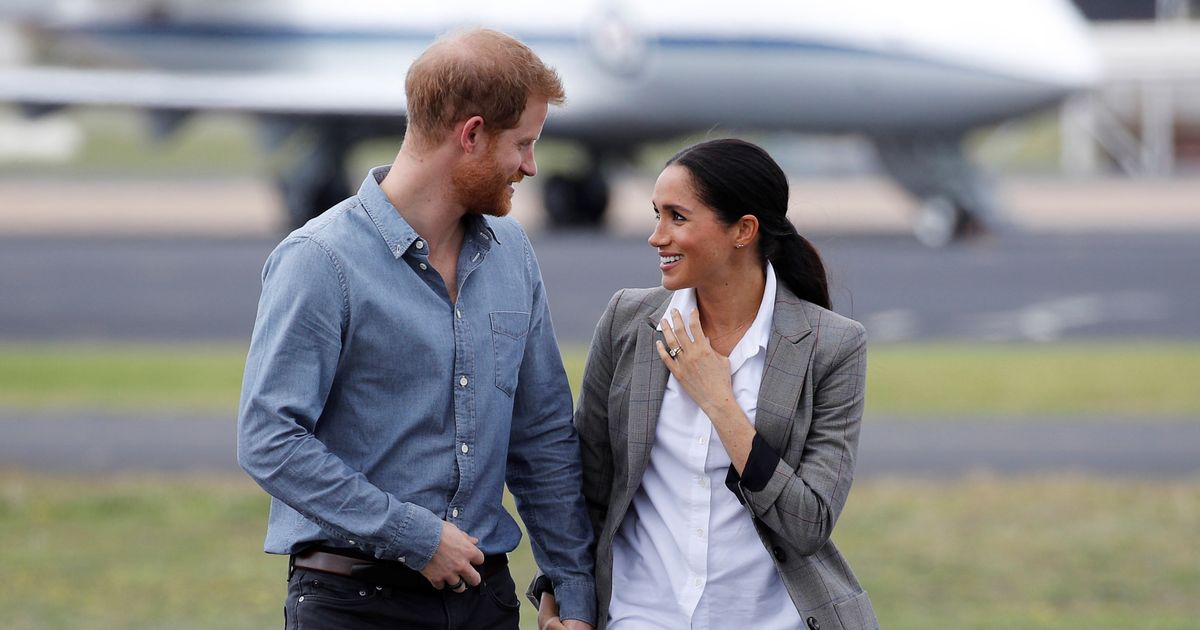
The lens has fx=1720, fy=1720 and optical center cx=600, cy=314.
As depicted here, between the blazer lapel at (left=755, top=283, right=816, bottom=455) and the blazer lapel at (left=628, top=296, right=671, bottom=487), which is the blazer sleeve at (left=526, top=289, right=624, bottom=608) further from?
the blazer lapel at (left=755, top=283, right=816, bottom=455)

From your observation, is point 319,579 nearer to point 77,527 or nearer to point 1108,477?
point 77,527

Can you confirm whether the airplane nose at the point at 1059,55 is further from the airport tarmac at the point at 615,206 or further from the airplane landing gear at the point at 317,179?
the airplane landing gear at the point at 317,179

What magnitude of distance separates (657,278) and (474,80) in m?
16.7

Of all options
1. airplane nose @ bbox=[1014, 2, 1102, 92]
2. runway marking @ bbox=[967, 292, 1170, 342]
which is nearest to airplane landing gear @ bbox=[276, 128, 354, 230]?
airplane nose @ bbox=[1014, 2, 1102, 92]

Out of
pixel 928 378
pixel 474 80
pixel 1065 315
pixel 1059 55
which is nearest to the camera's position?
pixel 474 80

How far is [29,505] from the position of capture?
786cm

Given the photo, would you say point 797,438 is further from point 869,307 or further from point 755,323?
point 869,307

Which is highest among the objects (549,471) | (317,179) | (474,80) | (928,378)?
(474,80)

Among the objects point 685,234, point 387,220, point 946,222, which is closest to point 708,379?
point 685,234

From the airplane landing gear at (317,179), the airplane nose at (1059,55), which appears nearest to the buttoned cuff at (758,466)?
the airplane nose at (1059,55)

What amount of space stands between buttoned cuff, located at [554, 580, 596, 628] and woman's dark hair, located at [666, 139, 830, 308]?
0.69 m

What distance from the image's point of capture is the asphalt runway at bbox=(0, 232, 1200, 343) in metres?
15.8

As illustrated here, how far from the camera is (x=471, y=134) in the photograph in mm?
2844

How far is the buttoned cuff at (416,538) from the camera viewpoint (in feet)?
9.20
